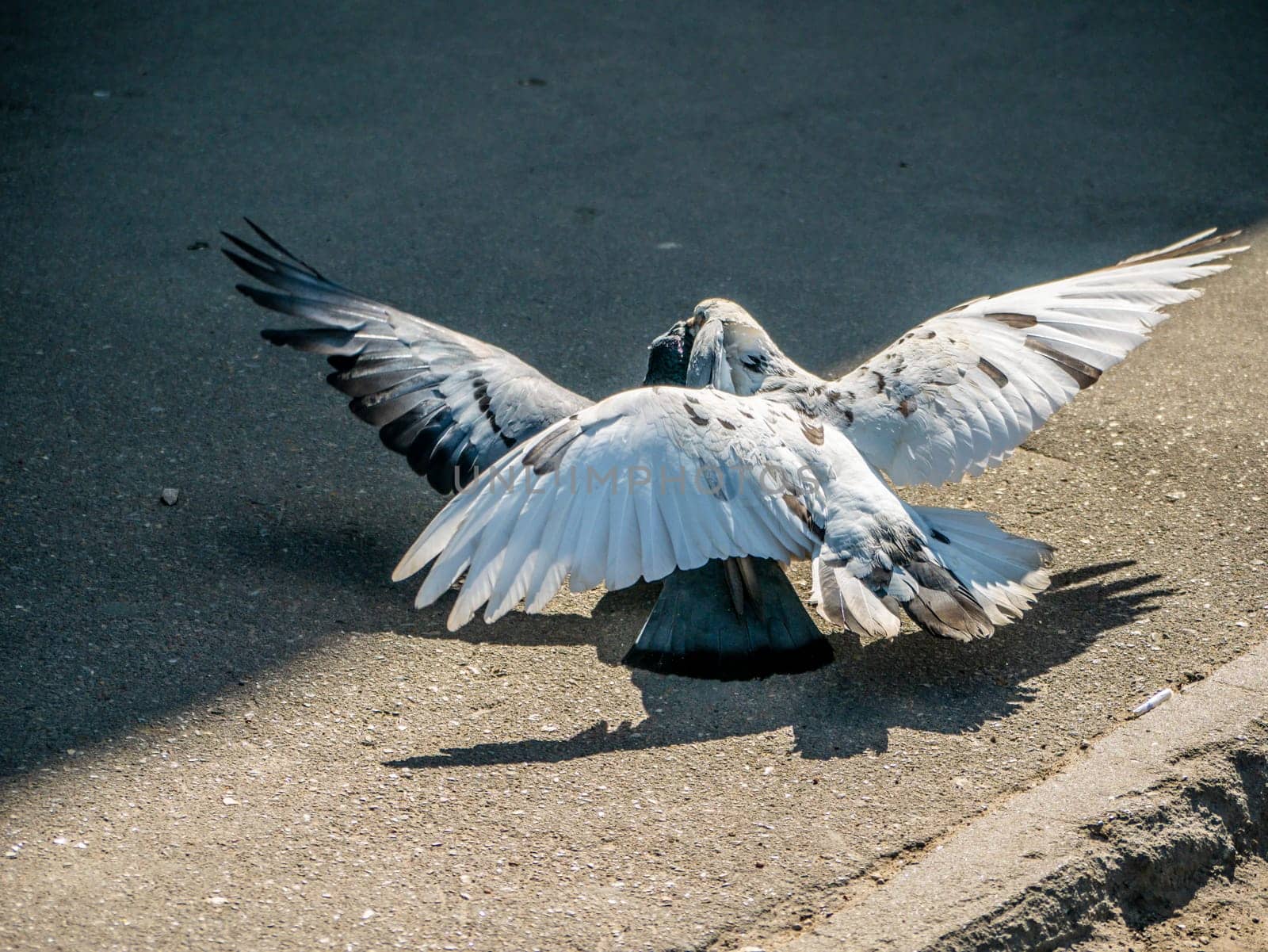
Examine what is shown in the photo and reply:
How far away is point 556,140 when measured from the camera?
6.87 metres

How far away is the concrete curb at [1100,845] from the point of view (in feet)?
8.14

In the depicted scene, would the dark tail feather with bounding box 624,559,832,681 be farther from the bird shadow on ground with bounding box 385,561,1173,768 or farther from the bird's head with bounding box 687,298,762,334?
the bird's head with bounding box 687,298,762,334

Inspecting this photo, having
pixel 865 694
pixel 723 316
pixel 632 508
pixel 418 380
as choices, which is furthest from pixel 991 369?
pixel 418 380

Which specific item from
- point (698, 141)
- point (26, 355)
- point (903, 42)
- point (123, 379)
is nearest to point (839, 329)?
point (698, 141)

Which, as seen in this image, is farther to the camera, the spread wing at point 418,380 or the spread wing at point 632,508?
the spread wing at point 418,380

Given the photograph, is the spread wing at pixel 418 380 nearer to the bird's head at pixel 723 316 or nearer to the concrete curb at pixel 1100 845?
the bird's head at pixel 723 316

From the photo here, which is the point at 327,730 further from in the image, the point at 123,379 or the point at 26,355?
the point at 26,355

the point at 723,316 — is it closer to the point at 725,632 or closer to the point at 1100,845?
the point at 725,632

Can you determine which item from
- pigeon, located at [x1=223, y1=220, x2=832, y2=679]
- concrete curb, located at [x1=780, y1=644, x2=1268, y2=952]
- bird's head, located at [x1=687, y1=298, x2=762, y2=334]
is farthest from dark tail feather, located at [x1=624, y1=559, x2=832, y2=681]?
bird's head, located at [x1=687, y1=298, x2=762, y2=334]

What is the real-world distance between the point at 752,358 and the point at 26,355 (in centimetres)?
269

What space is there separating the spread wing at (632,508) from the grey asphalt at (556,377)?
1.13 ft

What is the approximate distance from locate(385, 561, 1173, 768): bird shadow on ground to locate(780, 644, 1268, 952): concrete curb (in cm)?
33

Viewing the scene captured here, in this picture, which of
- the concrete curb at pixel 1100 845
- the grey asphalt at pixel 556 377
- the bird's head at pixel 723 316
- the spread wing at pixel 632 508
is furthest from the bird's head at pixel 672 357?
the concrete curb at pixel 1100 845

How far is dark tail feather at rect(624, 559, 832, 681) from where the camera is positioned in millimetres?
3295
